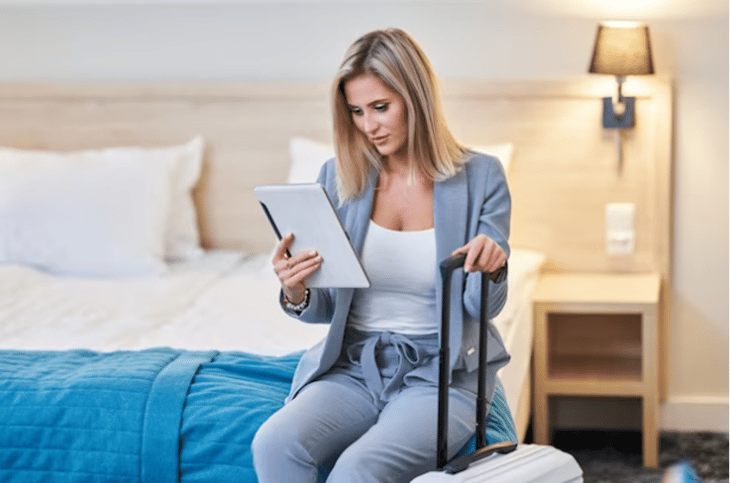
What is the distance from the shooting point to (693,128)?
286 centimetres

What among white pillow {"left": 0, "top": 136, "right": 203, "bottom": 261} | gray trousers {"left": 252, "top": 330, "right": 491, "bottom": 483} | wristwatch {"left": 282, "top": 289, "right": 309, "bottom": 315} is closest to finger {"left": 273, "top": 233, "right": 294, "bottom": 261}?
wristwatch {"left": 282, "top": 289, "right": 309, "bottom": 315}

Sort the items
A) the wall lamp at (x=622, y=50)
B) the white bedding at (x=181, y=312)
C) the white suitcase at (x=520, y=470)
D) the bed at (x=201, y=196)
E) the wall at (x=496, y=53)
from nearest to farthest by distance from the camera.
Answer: the white suitcase at (x=520, y=470)
the white bedding at (x=181, y=312)
the bed at (x=201, y=196)
the wall lamp at (x=622, y=50)
the wall at (x=496, y=53)

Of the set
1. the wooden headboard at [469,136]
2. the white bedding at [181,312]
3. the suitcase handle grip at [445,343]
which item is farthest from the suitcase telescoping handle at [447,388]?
the wooden headboard at [469,136]

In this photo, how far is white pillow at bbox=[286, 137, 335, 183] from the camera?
9.53ft

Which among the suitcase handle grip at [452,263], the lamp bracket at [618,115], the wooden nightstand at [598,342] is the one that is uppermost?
the lamp bracket at [618,115]

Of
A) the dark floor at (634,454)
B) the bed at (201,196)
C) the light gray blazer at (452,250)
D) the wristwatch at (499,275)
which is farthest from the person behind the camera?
the dark floor at (634,454)

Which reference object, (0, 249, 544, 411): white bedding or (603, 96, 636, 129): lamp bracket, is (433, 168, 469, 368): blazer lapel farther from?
(603, 96, 636, 129): lamp bracket

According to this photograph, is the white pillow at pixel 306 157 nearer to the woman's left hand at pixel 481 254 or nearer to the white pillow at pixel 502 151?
the white pillow at pixel 502 151

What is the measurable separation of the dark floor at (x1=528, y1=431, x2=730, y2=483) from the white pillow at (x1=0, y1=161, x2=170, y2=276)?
4.58 ft

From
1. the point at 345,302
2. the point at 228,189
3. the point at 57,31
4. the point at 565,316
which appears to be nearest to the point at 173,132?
the point at 228,189

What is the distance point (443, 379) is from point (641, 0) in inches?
72.4

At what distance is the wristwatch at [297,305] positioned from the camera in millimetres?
1672

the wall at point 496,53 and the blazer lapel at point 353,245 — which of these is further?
the wall at point 496,53

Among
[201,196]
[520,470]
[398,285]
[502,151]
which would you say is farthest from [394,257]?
[201,196]
